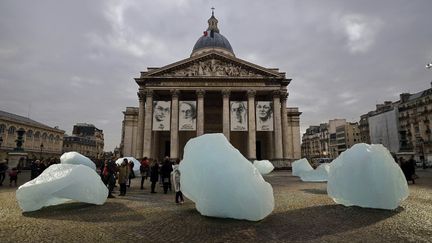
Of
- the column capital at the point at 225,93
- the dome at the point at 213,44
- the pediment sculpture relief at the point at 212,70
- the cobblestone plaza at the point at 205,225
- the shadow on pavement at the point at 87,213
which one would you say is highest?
the dome at the point at 213,44

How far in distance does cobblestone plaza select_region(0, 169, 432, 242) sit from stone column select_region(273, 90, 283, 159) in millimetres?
26509

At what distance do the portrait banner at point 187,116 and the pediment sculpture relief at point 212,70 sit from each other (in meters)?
4.58

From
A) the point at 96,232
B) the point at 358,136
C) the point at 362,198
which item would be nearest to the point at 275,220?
the point at 362,198

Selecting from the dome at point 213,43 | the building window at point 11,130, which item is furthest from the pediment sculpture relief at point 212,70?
the building window at point 11,130

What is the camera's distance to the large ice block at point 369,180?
794 centimetres

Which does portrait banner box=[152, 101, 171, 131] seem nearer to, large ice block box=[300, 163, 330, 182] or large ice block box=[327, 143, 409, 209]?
large ice block box=[300, 163, 330, 182]

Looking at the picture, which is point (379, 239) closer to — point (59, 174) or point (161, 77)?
point (59, 174)

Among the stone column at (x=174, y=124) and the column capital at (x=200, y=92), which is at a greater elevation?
the column capital at (x=200, y=92)

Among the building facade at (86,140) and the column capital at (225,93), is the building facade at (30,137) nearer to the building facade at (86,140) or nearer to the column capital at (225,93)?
the building facade at (86,140)

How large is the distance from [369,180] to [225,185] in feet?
14.8

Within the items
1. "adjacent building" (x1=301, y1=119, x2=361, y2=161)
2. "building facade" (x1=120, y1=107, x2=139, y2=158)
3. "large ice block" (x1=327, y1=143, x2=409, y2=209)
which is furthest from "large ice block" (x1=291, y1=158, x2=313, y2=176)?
"adjacent building" (x1=301, y1=119, x2=361, y2=161)

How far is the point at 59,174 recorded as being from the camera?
27.2ft

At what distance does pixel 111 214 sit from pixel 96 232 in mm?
2068

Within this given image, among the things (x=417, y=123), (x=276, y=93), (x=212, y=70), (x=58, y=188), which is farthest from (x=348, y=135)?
(x=58, y=188)
